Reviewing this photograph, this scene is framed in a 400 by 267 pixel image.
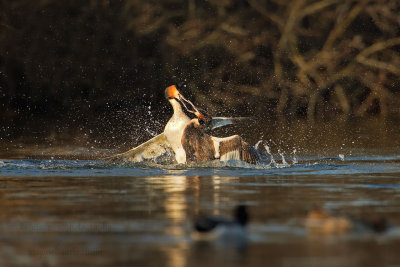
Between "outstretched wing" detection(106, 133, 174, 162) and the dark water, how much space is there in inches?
17.4

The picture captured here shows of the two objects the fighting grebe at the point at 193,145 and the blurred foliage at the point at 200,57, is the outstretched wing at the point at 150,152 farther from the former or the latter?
the blurred foliage at the point at 200,57

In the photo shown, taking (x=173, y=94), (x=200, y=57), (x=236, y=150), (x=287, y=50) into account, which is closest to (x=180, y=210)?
(x=236, y=150)

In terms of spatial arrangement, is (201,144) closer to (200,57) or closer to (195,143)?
(195,143)

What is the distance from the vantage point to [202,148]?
13.2 meters

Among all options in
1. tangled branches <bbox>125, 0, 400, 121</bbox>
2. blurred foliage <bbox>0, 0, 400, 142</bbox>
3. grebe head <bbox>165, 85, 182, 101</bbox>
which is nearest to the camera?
grebe head <bbox>165, 85, 182, 101</bbox>

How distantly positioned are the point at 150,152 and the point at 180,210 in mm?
5421

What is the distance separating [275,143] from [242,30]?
9.23 metres

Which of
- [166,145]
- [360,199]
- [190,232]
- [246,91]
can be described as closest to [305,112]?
[246,91]

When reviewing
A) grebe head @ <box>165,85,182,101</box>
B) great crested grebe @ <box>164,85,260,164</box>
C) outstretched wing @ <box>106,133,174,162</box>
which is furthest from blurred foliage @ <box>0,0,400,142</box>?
great crested grebe @ <box>164,85,260,164</box>

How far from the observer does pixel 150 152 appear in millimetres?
13805

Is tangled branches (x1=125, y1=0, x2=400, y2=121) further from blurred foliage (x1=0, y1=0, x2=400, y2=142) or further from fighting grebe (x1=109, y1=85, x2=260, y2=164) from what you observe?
fighting grebe (x1=109, y1=85, x2=260, y2=164)

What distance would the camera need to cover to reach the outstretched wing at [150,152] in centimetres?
1362

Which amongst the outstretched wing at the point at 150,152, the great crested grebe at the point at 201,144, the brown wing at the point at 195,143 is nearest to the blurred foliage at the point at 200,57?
the outstretched wing at the point at 150,152

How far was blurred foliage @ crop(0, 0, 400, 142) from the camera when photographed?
84.4 feet
